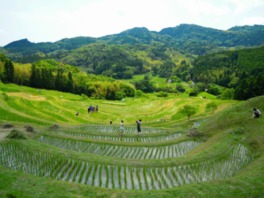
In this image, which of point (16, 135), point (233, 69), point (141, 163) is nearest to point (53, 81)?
point (16, 135)

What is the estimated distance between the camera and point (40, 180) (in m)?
15.0

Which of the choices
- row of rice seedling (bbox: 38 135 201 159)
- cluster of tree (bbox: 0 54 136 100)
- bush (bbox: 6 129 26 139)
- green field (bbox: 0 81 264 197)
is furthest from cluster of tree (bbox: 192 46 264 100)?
bush (bbox: 6 129 26 139)

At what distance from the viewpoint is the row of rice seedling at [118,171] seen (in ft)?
55.3

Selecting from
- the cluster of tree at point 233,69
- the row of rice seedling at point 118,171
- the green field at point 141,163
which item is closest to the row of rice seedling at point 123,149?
the green field at point 141,163

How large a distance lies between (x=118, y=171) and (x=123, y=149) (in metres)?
7.97

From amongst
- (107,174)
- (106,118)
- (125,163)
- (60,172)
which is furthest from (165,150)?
(106,118)

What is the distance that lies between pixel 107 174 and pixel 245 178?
8.92 m

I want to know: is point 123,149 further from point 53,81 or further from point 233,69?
point 233,69

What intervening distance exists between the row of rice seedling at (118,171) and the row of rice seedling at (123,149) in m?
5.30

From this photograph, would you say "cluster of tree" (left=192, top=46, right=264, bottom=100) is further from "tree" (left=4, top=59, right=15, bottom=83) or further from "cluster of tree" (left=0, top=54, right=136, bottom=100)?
"tree" (left=4, top=59, right=15, bottom=83)

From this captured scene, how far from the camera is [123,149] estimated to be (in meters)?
26.5

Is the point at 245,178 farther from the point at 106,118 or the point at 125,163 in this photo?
the point at 106,118

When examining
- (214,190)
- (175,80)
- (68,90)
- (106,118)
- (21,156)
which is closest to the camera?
(214,190)

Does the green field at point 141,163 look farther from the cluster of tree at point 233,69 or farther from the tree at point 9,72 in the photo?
the cluster of tree at point 233,69
